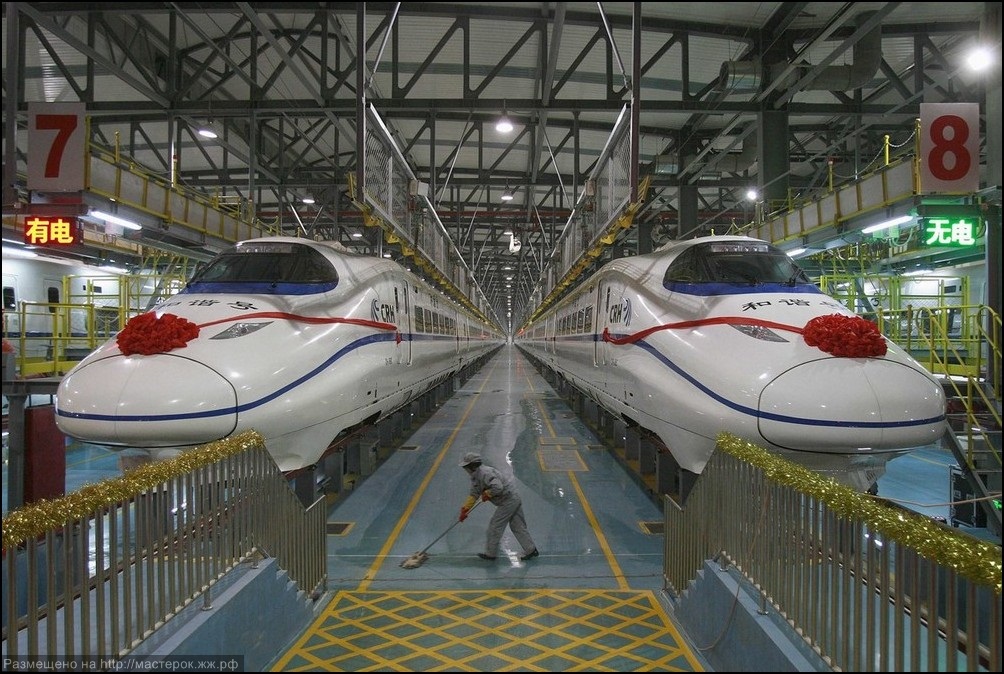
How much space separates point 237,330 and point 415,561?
2808 millimetres

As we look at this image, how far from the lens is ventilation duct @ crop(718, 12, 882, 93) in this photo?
12062mm

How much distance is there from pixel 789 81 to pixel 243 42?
12.9 m

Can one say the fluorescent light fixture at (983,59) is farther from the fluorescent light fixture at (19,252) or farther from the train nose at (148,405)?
the fluorescent light fixture at (19,252)

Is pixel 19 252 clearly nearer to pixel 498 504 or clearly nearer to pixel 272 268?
pixel 272 268

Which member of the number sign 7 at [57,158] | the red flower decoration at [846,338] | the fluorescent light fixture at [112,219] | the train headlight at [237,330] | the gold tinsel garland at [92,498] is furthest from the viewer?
the fluorescent light fixture at [112,219]

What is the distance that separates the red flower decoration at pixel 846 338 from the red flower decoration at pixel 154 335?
5556 mm

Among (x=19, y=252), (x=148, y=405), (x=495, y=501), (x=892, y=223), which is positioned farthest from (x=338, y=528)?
(x=19, y=252)

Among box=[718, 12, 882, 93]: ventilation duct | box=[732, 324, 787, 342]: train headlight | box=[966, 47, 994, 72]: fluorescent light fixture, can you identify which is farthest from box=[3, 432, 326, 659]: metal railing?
box=[718, 12, 882, 93]: ventilation duct

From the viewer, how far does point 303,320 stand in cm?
641

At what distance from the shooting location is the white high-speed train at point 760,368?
4703 mm

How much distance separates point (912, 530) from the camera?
2.59 m

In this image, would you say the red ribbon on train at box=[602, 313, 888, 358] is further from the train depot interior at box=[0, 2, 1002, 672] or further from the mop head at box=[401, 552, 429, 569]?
the mop head at box=[401, 552, 429, 569]

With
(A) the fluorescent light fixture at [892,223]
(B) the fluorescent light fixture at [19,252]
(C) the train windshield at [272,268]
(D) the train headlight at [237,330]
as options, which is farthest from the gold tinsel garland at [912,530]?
(B) the fluorescent light fixture at [19,252]

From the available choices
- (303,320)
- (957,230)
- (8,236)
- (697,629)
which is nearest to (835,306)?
(957,230)
